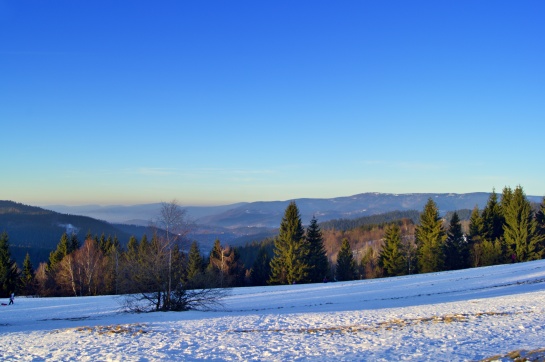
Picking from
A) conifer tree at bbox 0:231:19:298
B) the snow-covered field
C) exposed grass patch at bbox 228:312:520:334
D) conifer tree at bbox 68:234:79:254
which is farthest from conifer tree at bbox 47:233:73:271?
exposed grass patch at bbox 228:312:520:334

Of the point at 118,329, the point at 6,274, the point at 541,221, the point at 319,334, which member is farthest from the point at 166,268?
the point at 541,221

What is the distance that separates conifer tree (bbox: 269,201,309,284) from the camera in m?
48.2

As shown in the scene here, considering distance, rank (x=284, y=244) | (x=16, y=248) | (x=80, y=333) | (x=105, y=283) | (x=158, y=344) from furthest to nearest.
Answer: (x=16, y=248) → (x=105, y=283) → (x=284, y=244) → (x=80, y=333) → (x=158, y=344)

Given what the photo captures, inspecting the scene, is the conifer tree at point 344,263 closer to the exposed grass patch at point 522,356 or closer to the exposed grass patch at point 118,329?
the exposed grass patch at point 118,329

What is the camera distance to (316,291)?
34.6m

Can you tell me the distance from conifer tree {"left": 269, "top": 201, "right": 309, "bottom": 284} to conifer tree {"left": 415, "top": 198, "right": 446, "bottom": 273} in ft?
48.3

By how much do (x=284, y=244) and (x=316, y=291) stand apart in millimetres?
14977

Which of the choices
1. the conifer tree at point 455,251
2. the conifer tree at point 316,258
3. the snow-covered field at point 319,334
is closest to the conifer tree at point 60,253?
the conifer tree at point 316,258

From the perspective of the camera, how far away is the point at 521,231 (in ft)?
164

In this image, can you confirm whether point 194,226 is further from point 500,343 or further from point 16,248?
point 16,248

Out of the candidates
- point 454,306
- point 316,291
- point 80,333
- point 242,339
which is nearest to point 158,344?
point 242,339

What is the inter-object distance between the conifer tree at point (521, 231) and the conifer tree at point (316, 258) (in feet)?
73.2

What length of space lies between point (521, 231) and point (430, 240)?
1034 cm

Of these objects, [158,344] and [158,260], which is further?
[158,260]
